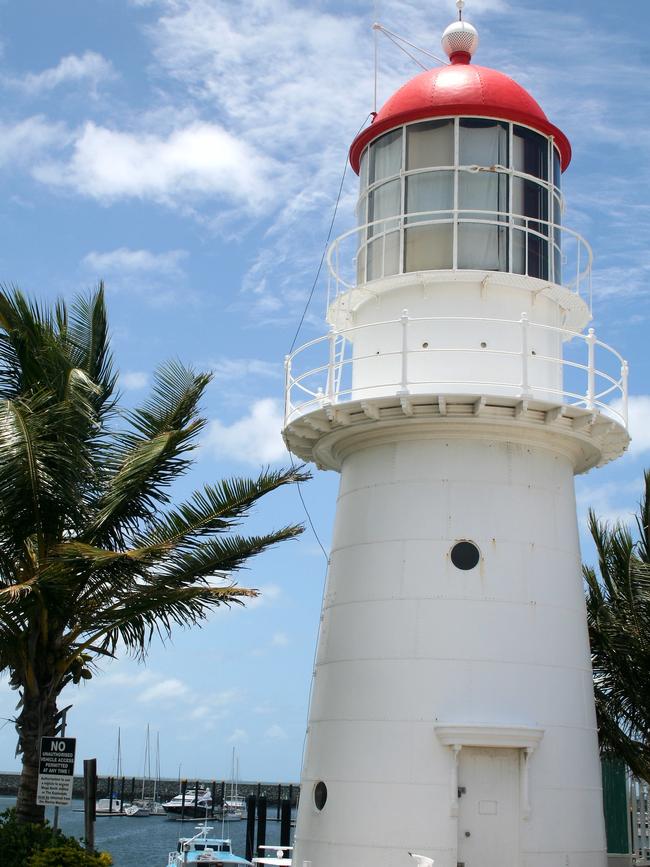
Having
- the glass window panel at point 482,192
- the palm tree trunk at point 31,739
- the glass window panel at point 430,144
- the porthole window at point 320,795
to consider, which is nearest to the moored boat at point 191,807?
the porthole window at point 320,795

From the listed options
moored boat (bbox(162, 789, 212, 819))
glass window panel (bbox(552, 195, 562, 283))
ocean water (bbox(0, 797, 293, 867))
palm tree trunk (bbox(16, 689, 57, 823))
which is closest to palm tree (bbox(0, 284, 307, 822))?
palm tree trunk (bbox(16, 689, 57, 823))

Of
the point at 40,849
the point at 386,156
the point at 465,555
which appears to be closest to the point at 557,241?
the point at 386,156

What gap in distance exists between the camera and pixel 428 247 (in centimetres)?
1619

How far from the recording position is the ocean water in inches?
3017

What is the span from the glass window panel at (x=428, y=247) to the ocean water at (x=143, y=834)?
195 ft

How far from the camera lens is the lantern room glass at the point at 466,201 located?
16094mm

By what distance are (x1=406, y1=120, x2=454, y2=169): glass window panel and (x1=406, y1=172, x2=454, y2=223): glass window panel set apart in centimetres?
18

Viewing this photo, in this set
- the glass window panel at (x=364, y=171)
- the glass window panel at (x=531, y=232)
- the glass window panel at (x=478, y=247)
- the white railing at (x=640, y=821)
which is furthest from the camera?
the white railing at (x=640, y=821)

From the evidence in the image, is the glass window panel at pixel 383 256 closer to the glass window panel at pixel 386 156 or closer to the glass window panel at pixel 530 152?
the glass window panel at pixel 386 156

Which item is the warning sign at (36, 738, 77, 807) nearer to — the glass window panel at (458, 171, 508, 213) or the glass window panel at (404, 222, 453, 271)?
the glass window panel at (404, 222, 453, 271)

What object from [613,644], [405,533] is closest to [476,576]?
[405,533]

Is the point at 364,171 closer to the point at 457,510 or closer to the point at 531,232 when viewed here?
the point at 531,232

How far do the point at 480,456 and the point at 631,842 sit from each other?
8429 millimetres

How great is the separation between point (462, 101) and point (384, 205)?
178 cm
